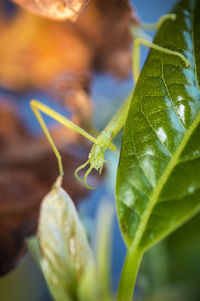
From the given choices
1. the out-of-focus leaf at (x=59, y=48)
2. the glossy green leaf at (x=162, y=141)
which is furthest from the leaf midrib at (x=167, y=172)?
the out-of-focus leaf at (x=59, y=48)

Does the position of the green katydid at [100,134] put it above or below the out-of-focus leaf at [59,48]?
Result: below

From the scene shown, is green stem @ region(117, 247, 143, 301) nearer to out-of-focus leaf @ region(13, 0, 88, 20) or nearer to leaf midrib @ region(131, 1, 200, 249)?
leaf midrib @ region(131, 1, 200, 249)

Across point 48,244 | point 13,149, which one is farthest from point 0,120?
point 48,244

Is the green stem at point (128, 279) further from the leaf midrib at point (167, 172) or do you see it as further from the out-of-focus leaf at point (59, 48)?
the out-of-focus leaf at point (59, 48)

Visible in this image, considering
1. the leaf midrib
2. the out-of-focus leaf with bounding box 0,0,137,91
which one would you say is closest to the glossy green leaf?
the leaf midrib

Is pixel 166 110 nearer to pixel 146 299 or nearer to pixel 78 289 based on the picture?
pixel 78 289

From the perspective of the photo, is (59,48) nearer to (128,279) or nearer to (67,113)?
(67,113)

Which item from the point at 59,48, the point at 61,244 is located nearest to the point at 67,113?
the point at 59,48
